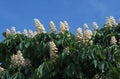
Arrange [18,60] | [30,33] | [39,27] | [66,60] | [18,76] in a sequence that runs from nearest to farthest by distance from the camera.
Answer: [66,60] < [18,76] < [18,60] < [39,27] < [30,33]

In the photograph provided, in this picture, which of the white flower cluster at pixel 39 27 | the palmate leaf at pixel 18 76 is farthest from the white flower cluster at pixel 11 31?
the palmate leaf at pixel 18 76

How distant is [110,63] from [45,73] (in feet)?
4.33

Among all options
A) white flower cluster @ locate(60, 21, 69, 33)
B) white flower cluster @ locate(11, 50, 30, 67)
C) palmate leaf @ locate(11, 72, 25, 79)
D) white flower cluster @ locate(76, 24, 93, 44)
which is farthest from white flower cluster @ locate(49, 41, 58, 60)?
white flower cluster @ locate(60, 21, 69, 33)

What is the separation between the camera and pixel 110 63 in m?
9.22

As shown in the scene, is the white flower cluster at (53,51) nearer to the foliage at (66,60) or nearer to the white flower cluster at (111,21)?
the foliage at (66,60)

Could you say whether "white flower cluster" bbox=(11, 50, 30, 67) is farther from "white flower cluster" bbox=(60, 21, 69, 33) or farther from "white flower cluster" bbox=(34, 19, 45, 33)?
"white flower cluster" bbox=(60, 21, 69, 33)

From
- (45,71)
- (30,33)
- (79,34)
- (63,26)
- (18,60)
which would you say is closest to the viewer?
(45,71)

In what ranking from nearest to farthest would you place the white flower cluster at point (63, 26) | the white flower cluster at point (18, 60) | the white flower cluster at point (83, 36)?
1. the white flower cluster at point (18, 60)
2. the white flower cluster at point (83, 36)
3. the white flower cluster at point (63, 26)

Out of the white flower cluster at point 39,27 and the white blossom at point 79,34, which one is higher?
the white flower cluster at point 39,27

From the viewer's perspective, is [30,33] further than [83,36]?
Yes

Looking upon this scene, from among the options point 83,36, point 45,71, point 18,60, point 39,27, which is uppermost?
point 39,27

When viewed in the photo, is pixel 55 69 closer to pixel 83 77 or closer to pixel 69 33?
pixel 83 77

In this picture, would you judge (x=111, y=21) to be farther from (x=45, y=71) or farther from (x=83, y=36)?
(x=45, y=71)

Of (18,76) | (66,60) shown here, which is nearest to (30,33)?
(18,76)
